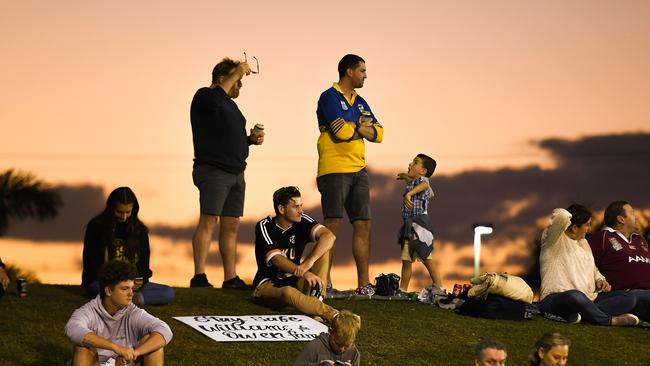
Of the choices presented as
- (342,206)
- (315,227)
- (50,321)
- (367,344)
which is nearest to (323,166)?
(342,206)

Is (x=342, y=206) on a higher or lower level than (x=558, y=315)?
higher

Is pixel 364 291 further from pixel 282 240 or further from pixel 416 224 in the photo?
pixel 282 240

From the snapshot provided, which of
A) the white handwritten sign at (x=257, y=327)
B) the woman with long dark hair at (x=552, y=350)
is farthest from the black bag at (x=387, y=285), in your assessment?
the woman with long dark hair at (x=552, y=350)

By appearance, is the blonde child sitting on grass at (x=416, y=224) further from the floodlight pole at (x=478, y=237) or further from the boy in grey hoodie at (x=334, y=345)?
the boy in grey hoodie at (x=334, y=345)

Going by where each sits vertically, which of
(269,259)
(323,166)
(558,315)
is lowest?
(558,315)

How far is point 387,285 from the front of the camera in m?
14.2

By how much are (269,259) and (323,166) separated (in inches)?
80.8

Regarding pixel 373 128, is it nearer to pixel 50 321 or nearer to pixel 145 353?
pixel 50 321

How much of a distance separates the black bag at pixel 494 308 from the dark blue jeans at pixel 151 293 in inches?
139

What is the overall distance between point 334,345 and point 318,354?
152mm

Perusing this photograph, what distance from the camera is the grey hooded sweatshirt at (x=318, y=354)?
9.18m

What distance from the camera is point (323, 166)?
13.9m

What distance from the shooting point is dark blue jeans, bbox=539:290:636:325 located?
45.4 ft

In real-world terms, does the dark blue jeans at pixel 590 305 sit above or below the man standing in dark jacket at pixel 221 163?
below
